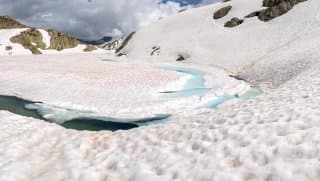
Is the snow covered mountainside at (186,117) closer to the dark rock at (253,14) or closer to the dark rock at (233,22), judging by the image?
the dark rock at (253,14)

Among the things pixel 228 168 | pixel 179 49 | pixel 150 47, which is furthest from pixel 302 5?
pixel 228 168

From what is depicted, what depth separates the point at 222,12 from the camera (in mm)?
82125

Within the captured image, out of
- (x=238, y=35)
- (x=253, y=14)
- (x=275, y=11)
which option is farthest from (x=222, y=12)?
(x=238, y=35)

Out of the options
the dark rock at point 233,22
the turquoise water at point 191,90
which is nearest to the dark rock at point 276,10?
the dark rock at point 233,22

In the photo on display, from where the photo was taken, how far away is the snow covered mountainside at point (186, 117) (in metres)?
9.16

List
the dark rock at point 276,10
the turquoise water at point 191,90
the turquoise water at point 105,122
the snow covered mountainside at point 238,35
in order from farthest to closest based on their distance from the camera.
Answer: the dark rock at point 276,10 < the snow covered mountainside at point 238,35 < the turquoise water at point 191,90 < the turquoise water at point 105,122

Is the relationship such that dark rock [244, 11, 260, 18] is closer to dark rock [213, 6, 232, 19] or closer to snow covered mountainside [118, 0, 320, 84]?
snow covered mountainside [118, 0, 320, 84]

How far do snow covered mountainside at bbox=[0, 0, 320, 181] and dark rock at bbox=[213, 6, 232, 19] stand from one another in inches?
619

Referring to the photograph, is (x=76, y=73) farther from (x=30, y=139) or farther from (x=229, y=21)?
(x=229, y=21)

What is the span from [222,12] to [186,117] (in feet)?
225

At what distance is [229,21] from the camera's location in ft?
249

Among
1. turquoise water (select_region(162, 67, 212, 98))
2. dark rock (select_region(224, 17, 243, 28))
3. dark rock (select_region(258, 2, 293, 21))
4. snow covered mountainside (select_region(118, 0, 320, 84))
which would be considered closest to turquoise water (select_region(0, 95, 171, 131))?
turquoise water (select_region(162, 67, 212, 98))

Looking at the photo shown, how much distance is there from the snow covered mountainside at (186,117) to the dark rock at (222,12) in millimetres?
15734

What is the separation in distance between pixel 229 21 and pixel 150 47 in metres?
18.5
